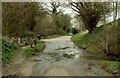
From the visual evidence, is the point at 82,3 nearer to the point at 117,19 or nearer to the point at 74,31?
the point at 117,19

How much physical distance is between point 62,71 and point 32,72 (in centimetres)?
154

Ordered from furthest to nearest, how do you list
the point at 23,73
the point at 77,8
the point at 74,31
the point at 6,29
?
the point at 74,31 < the point at 77,8 < the point at 6,29 < the point at 23,73

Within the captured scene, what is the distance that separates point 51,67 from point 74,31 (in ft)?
137

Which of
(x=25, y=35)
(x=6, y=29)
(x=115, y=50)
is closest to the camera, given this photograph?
(x=6, y=29)

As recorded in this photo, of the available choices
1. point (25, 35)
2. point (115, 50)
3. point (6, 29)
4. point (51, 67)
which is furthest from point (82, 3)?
point (51, 67)

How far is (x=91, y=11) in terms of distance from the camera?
77.0ft

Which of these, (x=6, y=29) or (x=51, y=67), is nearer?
(x=51, y=67)

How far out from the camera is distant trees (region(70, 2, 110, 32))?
74.4 feet

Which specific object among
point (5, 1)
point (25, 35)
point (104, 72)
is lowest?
point (104, 72)

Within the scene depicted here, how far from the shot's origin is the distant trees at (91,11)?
22666 mm

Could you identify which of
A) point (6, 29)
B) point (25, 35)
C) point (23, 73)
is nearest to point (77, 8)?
point (25, 35)

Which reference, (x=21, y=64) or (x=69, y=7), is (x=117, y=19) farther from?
(x=69, y=7)

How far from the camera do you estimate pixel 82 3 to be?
23969 mm

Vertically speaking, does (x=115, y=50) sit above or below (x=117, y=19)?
below
